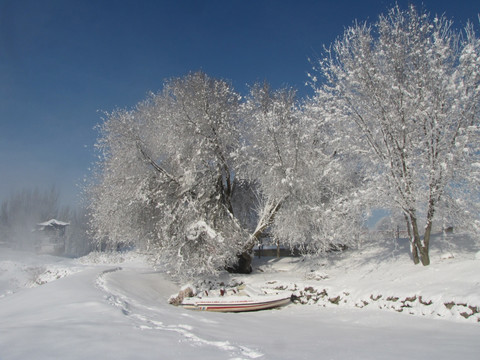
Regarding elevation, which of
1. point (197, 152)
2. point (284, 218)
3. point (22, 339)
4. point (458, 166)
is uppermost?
point (197, 152)

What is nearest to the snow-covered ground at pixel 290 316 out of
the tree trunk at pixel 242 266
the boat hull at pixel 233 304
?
the boat hull at pixel 233 304

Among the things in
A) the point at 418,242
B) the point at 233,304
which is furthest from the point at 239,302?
the point at 418,242

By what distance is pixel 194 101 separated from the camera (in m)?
17.8

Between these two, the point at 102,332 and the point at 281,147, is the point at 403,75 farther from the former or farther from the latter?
the point at 102,332

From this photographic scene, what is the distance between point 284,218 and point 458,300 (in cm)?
910

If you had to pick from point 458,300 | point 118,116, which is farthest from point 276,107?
point 458,300

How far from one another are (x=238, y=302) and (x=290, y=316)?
236 cm

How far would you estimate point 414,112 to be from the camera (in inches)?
500

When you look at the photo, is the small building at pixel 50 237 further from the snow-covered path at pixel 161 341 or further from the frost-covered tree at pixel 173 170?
the snow-covered path at pixel 161 341

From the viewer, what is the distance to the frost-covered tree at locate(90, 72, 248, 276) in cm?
1667

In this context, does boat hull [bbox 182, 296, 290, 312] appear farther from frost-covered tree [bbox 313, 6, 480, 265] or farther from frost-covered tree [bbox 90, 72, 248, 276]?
frost-covered tree [bbox 313, 6, 480, 265]

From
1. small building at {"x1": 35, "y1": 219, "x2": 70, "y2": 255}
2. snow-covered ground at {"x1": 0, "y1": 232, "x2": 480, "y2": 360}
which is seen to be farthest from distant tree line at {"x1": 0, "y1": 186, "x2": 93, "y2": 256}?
snow-covered ground at {"x1": 0, "y1": 232, "x2": 480, "y2": 360}

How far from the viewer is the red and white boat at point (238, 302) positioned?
44.1 ft

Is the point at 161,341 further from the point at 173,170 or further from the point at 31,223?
the point at 31,223
